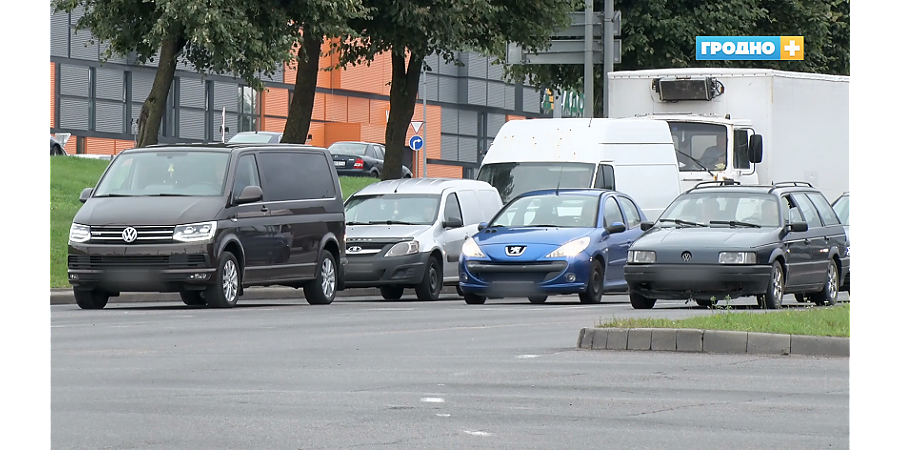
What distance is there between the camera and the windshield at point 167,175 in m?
19.9

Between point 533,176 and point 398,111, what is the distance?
8.39 meters

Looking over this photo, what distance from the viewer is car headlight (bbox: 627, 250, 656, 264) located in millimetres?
19219

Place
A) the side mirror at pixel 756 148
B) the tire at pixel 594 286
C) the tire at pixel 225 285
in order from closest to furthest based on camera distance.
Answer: the tire at pixel 225 285 → the tire at pixel 594 286 → the side mirror at pixel 756 148

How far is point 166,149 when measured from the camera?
20312mm

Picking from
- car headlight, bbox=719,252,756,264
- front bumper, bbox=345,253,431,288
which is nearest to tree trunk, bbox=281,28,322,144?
front bumper, bbox=345,253,431,288

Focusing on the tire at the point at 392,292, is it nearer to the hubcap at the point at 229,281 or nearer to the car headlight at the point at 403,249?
the car headlight at the point at 403,249

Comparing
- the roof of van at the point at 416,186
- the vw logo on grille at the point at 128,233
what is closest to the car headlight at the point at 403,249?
the roof of van at the point at 416,186

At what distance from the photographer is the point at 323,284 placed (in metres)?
21.7

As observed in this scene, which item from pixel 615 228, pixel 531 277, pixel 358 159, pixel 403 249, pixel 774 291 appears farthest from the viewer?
pixel 358 159

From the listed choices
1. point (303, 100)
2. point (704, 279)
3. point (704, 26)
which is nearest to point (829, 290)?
point (704, 279)

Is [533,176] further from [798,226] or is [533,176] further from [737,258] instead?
[737,258]

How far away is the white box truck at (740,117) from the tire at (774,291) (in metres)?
9.01

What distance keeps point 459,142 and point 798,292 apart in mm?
55291

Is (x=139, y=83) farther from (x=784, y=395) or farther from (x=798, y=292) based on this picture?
(x=784, y=395)
